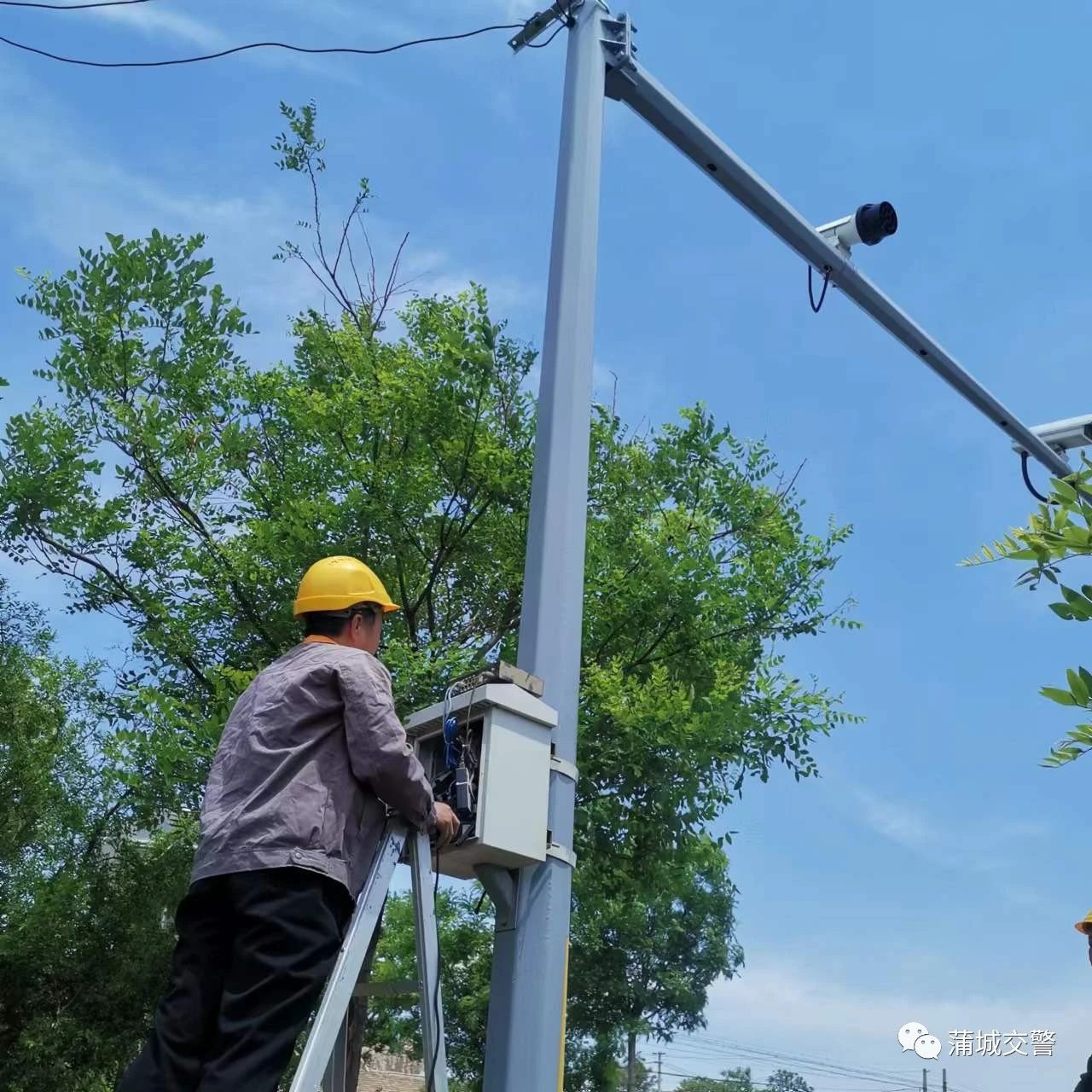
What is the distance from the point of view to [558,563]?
3.74 meters

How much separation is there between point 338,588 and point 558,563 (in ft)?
2.25

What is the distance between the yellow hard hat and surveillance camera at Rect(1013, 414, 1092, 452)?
547 centimetres

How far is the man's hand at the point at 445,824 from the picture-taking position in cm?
318

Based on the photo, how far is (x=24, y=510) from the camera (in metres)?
11.3

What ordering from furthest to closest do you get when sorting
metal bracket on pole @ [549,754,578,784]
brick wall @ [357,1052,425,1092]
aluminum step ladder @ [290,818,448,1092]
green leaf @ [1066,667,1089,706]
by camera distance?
1. brick wall @ [357,1052,425,1092]
2. metal bracket on pole @ [549,754,578,784]
3. aluminum step ladder @ [290,818,448,1092]
4. green leaf @ [1066,667,1089,706]

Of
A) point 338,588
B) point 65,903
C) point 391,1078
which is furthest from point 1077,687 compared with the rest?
point 391,1078

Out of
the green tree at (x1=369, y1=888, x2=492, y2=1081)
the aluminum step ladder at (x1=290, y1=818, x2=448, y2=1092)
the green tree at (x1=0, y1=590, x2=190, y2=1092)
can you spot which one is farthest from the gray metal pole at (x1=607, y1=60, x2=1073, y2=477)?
the green tree at (x1=0, y1=590, x2=190, y2=1092)

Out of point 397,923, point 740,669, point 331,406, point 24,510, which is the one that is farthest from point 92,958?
point 740,669

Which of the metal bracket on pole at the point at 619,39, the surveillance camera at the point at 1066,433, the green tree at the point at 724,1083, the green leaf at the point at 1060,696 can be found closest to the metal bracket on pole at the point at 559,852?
the green leaf at the point at 1060,696

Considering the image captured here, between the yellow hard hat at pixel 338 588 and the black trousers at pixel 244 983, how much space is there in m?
0.77

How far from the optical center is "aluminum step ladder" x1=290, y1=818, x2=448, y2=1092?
281 centimetres

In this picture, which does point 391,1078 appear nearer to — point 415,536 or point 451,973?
point 451,973

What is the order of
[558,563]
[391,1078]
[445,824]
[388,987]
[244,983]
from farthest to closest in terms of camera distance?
[391,1078], [558,563], [388,987], [445,824], [244,983]

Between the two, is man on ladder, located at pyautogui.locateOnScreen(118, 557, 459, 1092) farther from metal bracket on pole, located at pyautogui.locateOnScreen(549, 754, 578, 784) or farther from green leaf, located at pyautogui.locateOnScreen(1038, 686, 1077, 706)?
green leaf, located at pyautogui.locateOnScreen(1038, 686, 1077, 706)
